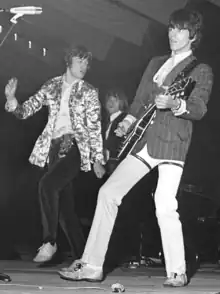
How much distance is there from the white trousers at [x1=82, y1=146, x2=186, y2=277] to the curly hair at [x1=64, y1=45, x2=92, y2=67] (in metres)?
1.00

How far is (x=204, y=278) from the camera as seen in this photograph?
159 inches

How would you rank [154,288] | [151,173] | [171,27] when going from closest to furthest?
[154,288], [171,27], [151,173]

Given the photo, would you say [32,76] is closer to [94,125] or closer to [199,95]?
[94,125]

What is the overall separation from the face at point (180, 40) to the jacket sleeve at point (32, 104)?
1021 mm

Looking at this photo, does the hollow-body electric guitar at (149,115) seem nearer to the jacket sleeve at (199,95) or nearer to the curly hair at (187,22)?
the jacket sleeve at (199,95)

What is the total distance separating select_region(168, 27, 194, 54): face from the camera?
385cm

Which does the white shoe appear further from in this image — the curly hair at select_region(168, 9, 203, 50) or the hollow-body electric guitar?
the curly hair at select_region(168, 9, 203, 50)

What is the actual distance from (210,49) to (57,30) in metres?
1.15

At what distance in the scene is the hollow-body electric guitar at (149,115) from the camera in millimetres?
3713

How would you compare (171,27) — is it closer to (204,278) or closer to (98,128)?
(98,128)

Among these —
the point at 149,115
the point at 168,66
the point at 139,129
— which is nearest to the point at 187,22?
the point at 168,66

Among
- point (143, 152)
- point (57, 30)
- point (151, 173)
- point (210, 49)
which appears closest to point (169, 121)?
point (143, 152)

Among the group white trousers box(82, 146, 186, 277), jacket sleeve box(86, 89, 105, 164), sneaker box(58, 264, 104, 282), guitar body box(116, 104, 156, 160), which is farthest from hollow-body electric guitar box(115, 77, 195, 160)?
sneaker box(58, 264, 104, 282)

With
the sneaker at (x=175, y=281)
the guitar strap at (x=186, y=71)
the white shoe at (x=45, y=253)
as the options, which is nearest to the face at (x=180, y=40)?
the guitar strap at (x=186, y=71)
